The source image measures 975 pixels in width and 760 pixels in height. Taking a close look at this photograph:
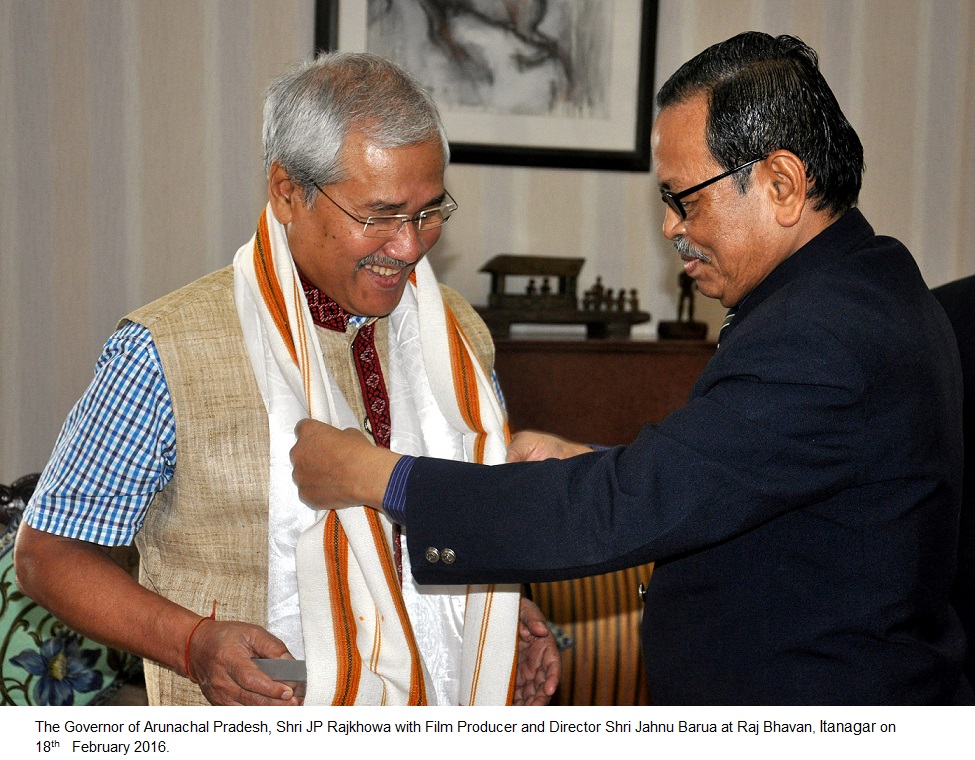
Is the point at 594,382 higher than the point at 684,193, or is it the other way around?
the point at 684,193

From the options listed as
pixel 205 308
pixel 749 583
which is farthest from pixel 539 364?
pixel 749 583

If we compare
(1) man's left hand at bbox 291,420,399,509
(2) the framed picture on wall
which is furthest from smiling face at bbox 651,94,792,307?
(2) the framed picture on wall

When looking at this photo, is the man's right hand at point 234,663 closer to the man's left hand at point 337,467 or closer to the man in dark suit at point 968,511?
the man's left hand at point 337,467

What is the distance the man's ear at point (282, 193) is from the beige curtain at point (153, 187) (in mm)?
1878

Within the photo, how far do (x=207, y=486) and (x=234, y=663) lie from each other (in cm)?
31

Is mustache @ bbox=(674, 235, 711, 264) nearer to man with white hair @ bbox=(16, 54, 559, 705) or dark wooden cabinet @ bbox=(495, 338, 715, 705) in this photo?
man with white hair @ bbox=(16, 54, 559, 705)

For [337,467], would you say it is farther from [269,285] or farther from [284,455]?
[269,285]

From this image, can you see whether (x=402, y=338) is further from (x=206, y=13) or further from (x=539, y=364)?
(x=206, y=13)

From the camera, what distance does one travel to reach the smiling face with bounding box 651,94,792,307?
140 centimetres

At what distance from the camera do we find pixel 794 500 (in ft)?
4.13

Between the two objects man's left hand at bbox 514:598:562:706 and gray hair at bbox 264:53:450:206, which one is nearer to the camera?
gray hair at bbox 264:53:450:206

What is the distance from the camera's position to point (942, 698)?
141cm

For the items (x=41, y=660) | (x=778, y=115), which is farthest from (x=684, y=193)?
(x=41, y=660)

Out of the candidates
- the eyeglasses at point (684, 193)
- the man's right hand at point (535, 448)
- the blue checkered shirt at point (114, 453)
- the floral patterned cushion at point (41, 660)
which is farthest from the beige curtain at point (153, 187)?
the eyeglasses at point (684, 193)
